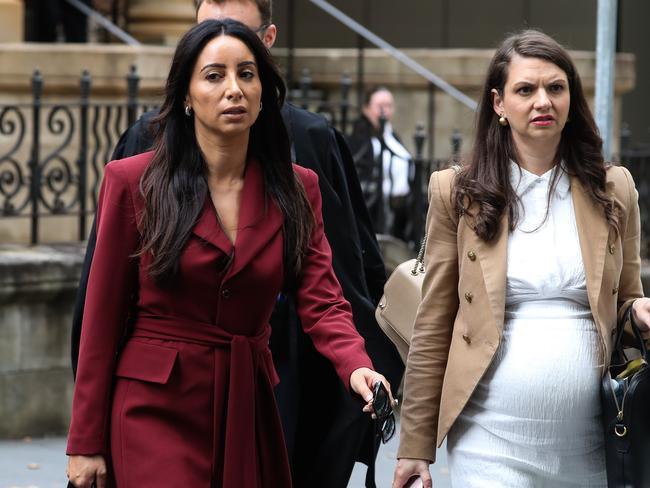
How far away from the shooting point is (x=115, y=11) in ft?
50.9

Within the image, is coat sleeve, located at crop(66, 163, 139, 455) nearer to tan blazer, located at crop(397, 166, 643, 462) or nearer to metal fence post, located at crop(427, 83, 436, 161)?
tan blazer, located at crop(397, 166, 643, 462)

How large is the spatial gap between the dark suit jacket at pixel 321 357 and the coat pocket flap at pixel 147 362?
35.2 inches

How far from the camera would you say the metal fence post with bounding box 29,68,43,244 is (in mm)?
9680

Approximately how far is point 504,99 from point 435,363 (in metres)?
0.74

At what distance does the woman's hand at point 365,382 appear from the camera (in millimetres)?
4242

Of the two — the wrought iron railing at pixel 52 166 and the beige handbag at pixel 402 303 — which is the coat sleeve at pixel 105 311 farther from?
the wrought iron railing at pixel 52 166

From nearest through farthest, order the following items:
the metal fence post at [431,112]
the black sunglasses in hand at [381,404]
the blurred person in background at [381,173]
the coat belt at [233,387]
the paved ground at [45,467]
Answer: the black sunglasses in hand at [381,404], the coat belt at [233,387], the paved ground at [45,467], the blurred person in background at [381,173], the metal fence post at [431,112]

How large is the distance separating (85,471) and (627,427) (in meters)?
1.40

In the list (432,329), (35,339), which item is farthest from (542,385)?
(35,339)

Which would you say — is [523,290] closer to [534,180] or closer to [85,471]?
[534,180]

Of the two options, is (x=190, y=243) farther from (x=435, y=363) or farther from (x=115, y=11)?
(x=115, y=11)

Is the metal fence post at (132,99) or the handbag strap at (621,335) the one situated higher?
the metal fence post at (132,99)

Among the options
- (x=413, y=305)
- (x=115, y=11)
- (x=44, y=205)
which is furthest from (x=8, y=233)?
(x=413, y=305)

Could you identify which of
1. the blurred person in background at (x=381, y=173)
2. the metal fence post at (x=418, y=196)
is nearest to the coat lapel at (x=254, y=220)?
the blurred person in background at (x=381, y=173)
